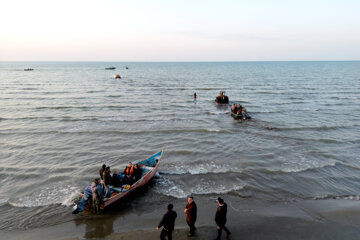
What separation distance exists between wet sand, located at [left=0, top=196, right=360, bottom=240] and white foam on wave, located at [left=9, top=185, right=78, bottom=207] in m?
2.06

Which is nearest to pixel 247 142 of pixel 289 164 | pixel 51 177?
pixel 289 164

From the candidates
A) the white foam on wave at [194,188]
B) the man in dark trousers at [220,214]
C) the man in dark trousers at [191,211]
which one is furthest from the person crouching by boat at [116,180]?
the man in dark trousers at [220,214]

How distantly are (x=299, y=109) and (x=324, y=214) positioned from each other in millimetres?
25784

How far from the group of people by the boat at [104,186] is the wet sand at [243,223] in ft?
2.13

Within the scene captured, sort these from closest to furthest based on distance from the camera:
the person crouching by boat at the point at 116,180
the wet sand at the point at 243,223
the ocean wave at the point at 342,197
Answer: the wet sand at the point at 243,223
the ocean wave at the point at 342,197
the person crouching by boat at the point at 116,180

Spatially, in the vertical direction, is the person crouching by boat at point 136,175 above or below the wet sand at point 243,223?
above

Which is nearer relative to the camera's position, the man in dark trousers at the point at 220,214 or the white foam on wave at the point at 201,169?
the man in dark trousers at the point at 220,214

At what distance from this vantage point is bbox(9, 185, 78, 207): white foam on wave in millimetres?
12387

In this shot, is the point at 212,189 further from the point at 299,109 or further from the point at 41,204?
Result: the point at 299,109

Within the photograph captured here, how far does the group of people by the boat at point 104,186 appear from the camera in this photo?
11055mm

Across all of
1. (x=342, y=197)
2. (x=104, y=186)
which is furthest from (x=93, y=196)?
(x=342, y=197)

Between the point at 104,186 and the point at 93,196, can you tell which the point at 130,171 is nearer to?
the point at 104,186

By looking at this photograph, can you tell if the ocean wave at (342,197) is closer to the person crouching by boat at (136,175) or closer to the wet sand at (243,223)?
the wet sand at (243,223)

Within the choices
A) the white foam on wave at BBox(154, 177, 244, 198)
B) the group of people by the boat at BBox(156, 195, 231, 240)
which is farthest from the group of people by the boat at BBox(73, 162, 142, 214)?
the group of people by the boat at BBox(156, 195, 231, 240)
